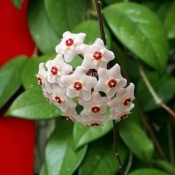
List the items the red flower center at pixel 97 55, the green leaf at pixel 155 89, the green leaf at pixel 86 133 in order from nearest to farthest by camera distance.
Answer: the red flower center at pixel 97 55, the green leaf at pixel 86 133, the green leaf at pixel 155 89

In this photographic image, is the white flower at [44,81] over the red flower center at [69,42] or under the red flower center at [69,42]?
under

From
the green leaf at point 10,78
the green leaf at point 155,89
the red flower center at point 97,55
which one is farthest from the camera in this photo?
the green leaf at point 155,89

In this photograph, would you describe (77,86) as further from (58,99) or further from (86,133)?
(86,133)

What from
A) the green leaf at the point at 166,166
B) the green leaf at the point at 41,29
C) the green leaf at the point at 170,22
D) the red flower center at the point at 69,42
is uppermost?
the red flower center at the point at 69,42

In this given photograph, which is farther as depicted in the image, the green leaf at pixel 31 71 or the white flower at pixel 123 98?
the green leaf at pixel 31 71

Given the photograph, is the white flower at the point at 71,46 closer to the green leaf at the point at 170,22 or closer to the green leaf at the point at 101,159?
the green leaf at the point at 101,159

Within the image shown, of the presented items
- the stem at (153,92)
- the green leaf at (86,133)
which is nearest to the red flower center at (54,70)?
the green leaf at (86,133)
